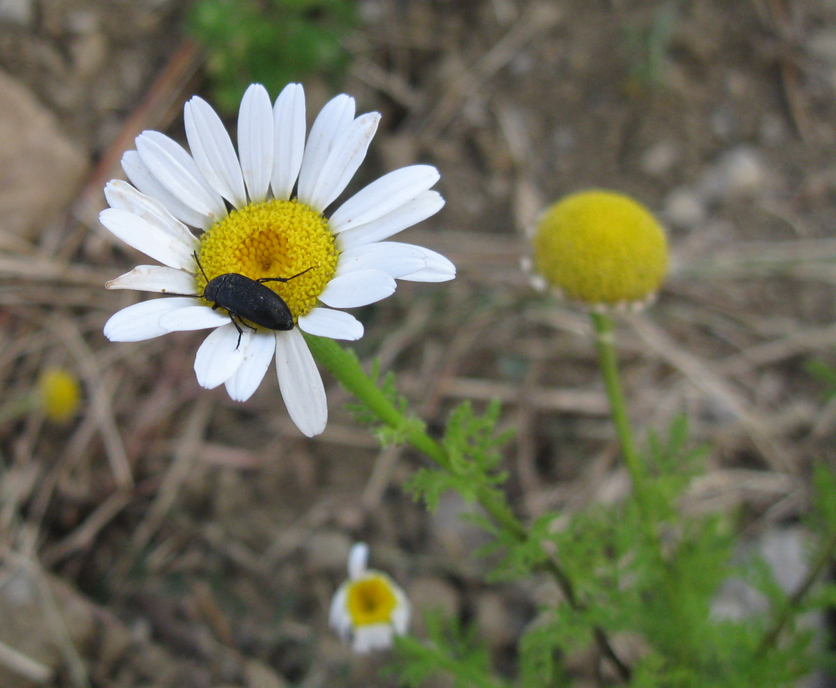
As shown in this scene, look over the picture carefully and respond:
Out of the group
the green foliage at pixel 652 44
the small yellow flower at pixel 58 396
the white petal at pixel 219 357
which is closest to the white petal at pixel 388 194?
the white petal at pixel 219 357

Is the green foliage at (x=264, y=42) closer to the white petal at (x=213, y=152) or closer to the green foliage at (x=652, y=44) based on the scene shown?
the green foliage at (x=652, y=44)

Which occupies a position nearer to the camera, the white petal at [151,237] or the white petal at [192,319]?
the white petal at [192,319]

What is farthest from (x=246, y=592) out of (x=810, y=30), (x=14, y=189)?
(x=810, y=30)

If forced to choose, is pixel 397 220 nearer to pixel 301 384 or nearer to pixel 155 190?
pixel 301 384

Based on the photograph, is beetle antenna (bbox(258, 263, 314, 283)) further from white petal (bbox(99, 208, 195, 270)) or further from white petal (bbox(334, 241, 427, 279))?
white petal (bbox(99, 208, 195, 270))

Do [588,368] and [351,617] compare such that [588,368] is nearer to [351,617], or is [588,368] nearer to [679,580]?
[679,580]
